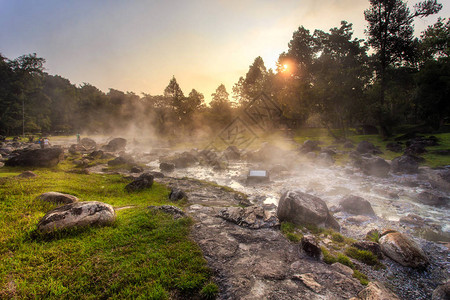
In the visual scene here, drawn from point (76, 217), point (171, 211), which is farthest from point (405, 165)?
point (76, 217)

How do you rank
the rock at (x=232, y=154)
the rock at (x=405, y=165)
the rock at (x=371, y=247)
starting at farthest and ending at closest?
the rock at (x=232, y=154) → the rock at (x=405, y=165) → the rock at (x=371, y=247)

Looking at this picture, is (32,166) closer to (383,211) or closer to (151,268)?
(151,268)

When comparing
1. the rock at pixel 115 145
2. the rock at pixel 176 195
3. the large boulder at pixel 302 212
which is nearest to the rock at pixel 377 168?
the large boulder at pixel 302 212

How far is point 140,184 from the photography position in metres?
13.4

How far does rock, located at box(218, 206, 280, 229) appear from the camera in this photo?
8672 mm

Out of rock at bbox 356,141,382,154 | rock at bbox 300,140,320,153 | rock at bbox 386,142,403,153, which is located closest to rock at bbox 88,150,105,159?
rock at bbox 300,140,320,153

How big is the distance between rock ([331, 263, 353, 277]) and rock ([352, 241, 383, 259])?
5.48 ft

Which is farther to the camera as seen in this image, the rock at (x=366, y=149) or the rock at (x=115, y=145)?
the rock at (x=115, y=145)

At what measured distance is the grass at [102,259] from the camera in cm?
453

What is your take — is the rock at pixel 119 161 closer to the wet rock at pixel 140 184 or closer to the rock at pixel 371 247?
the wet rock at pixel 140 184

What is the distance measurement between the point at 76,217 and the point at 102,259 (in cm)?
234

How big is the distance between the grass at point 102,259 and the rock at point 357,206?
939 centimetres

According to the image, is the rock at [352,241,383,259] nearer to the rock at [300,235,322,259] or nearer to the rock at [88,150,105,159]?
the rock at [300,235,322,259]

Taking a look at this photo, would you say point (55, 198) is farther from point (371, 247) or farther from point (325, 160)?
point (325, 160)
